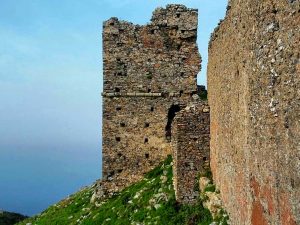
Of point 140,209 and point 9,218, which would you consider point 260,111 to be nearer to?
point 140,209

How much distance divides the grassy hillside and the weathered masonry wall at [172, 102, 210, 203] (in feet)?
1.76

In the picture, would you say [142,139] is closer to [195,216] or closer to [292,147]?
[195,216]

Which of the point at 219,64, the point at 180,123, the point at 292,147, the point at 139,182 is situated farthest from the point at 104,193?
the point at 292,147

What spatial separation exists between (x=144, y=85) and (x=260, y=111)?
13712 mm

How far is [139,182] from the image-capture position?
21484 millimetres

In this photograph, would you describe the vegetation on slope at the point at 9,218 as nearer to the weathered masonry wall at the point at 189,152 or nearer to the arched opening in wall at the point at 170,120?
the arched opening in wall at the point at 170,120

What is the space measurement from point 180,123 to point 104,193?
252 inches

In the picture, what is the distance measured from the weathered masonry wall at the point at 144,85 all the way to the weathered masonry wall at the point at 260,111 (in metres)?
8.02

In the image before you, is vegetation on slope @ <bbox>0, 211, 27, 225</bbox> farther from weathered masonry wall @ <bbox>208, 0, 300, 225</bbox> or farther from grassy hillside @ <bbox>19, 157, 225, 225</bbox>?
weathered masonry wall @ <bbox>208, 0, 300, 225</bbox>

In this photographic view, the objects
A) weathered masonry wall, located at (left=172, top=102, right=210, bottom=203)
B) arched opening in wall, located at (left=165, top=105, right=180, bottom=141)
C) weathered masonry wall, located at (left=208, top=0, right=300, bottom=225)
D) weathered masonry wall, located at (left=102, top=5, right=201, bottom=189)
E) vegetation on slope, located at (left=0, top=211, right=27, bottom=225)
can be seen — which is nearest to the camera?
weathered masonry wall, located at (left=208, top=0, right=300, bottom=225)

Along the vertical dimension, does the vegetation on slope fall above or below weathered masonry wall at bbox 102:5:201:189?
below

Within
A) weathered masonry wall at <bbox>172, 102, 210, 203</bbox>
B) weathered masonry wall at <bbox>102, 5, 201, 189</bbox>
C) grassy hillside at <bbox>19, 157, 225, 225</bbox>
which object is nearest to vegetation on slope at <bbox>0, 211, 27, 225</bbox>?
grassy hillside at <bbox>19, 157, 225, 225</bbox>

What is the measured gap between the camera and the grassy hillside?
1633 cm

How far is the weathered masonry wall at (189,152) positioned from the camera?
16922 mm
